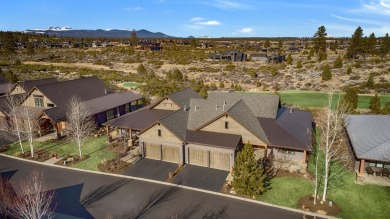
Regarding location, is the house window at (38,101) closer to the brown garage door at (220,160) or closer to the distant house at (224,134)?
the distant house at (224,134)

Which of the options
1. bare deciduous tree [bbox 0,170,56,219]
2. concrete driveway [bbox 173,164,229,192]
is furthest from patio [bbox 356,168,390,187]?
bare deciduous tree [bbox 0,170,56,219]

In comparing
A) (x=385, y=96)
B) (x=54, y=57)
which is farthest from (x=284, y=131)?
(x=54, y=57)

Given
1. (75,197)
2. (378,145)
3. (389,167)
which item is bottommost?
(75,197)

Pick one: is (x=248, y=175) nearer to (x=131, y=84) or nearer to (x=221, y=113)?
(x=221, y=113)

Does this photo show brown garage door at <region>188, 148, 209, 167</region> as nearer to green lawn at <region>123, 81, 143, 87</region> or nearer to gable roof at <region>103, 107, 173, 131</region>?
gable roof at <region>103, 107, 173, 131</region>

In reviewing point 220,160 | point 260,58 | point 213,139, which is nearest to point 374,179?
point 220,160

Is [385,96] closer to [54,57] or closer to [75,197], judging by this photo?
[75,197]
